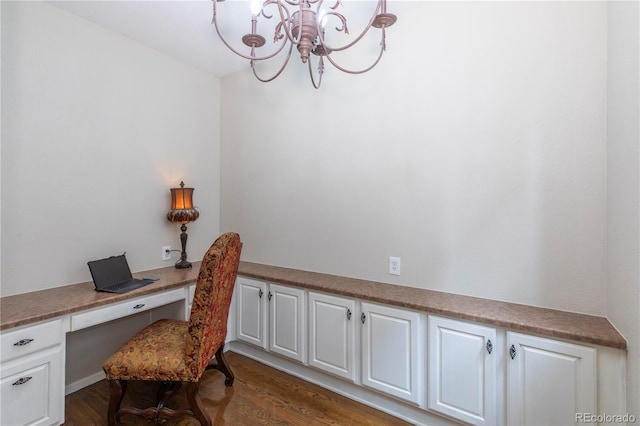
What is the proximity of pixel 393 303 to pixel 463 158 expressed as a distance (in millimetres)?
1009

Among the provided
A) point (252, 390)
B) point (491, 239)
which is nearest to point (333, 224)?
point (491, 239)

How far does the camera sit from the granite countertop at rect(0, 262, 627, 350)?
55.5 inches

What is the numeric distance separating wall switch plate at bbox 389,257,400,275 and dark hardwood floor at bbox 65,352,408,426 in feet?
2.99

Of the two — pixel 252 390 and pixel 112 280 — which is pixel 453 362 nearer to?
pixel 252 390

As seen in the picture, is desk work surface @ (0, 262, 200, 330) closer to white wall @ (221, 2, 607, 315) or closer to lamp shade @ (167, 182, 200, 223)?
lamp shade @ (167, 182, 200, 223)

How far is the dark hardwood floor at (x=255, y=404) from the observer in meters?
1.85

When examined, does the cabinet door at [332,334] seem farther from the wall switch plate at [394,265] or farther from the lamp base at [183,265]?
the lamp base at [183,265]

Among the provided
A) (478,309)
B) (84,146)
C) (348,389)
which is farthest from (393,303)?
(84,146)

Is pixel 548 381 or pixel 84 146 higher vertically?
pixel 84 146

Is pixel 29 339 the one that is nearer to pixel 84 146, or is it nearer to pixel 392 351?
pixel 84 146

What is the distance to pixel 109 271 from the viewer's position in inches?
83.9

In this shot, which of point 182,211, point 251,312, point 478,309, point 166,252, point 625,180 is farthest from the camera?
point 166,252

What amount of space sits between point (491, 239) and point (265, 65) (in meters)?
2.42
